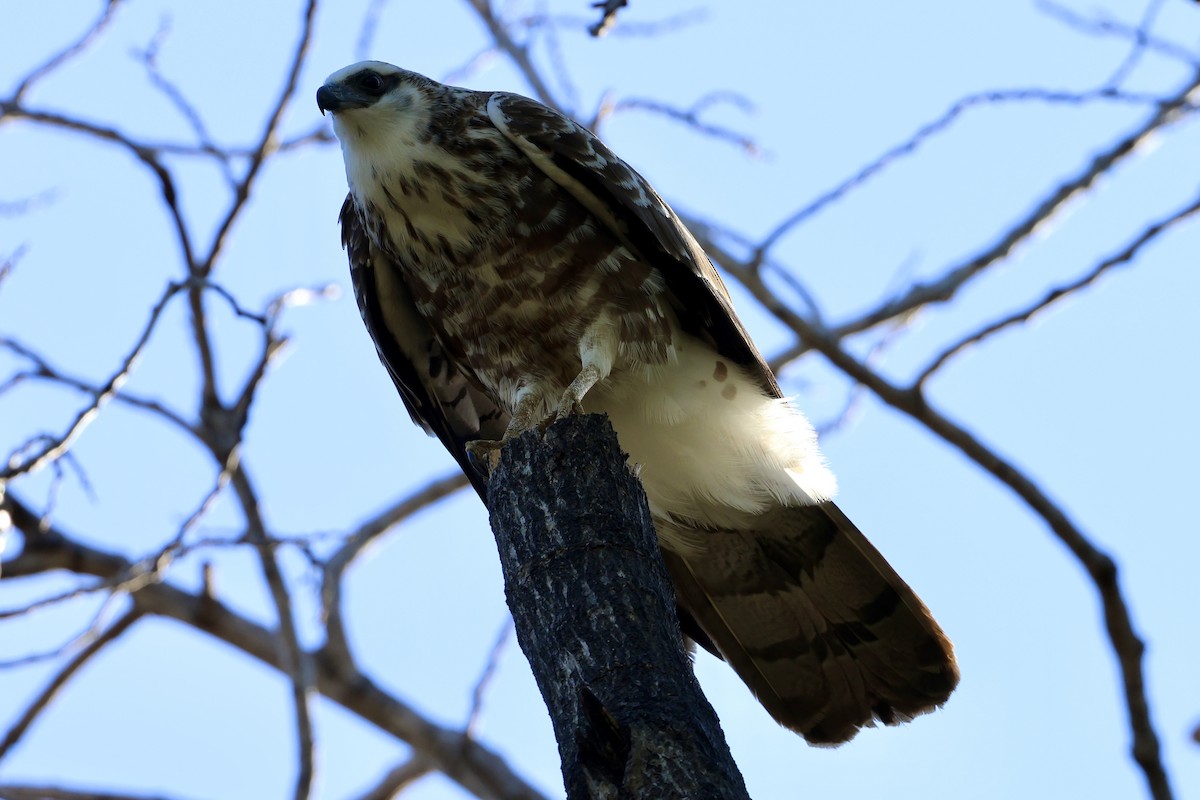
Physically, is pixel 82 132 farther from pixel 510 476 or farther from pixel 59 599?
pixel 510 476

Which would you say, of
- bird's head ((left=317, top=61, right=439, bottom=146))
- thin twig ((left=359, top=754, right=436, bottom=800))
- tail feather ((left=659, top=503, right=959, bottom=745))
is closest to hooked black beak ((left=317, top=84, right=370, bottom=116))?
bird's head ((left=317, top=61, right=439, bottom=146))

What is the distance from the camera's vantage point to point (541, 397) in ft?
14.4

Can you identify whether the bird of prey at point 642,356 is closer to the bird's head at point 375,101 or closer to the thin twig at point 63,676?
the bird's head at point 375,101

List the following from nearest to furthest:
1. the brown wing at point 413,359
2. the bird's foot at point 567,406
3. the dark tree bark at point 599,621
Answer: the dark tree bark at point 599,621 < the bird's foot at point 567,406 < the brown wing at point 413,359

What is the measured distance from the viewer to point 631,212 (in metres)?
4.32

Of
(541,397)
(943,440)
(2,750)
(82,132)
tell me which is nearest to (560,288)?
(541,397)

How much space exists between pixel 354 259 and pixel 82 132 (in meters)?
2.15

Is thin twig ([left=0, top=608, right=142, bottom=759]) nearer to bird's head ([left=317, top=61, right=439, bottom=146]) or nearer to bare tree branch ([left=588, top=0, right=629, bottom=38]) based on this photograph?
bird's head ([left=317, top=61, right=439, bottom=146])

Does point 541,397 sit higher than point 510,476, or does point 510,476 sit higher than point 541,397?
point 541,397

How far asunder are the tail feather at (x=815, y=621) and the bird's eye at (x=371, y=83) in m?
1.81

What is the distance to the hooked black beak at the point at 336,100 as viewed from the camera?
4680 mm

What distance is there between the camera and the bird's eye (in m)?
4.77

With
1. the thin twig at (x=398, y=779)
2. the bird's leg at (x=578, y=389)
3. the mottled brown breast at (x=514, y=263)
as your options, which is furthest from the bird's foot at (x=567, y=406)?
the thin twig at (x=398, y=779)

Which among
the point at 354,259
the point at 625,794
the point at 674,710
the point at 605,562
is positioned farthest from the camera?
the point at 354,259
